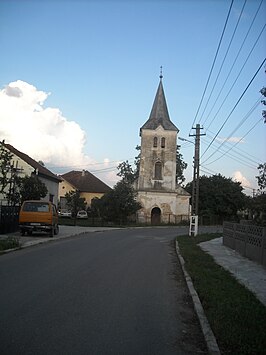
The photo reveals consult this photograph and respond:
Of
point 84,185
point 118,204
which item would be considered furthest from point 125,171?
point 118,204

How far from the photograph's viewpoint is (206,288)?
901 cm

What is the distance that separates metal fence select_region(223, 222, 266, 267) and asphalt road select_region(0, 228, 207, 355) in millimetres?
4054

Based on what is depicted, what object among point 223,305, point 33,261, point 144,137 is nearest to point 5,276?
point 33,261

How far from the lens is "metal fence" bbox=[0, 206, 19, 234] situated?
22.4 metres

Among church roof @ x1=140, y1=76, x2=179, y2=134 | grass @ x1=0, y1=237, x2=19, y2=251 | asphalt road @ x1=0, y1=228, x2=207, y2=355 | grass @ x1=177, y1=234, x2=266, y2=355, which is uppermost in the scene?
church roof @ x1=140, y1=76, x2=179, y2=134

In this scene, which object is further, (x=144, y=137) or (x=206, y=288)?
(x=144, y=137)

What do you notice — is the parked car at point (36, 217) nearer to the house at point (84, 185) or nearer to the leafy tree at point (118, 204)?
the leafy tree at point (118, 204)

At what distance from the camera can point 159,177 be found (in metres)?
56.3

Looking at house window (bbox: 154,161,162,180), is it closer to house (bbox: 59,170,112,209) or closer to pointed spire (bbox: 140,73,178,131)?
pointed spire (bbox: 140,73,178,131)

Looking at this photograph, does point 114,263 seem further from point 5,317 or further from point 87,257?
point 5,317

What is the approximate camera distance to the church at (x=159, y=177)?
5516 centimetres

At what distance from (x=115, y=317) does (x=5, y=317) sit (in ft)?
5.39

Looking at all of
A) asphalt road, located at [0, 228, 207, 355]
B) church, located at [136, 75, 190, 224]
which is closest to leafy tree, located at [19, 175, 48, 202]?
asphalt road, located at [0, 228, 207, 355]

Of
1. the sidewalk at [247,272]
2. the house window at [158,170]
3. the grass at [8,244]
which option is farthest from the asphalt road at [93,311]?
the house window at [158,170]
